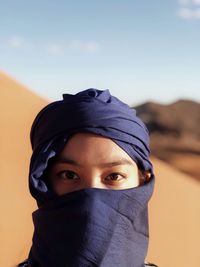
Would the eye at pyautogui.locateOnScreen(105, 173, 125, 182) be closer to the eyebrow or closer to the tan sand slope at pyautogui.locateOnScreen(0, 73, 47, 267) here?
the eyebrow

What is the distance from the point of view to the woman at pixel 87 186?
1.99 metres

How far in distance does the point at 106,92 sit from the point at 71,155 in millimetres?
354

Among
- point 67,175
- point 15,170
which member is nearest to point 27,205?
point 15,170

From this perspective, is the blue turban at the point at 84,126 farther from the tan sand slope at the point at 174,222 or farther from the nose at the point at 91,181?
the tan sand slope at the point at 174,222

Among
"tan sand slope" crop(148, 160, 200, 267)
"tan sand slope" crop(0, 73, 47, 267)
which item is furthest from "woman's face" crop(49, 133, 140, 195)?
"tan sand slope" crop(148, 160, 200, 267)

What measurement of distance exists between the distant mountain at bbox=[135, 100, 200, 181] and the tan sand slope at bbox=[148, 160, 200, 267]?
10.6 m

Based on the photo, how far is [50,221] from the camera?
Answer: 6.75 ft

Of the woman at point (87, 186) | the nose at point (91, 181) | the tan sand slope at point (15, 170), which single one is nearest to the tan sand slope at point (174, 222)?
the tan sand slope at point (15, 170)

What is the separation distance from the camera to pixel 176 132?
1324 inches

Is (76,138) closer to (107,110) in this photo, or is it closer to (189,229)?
(107,110)

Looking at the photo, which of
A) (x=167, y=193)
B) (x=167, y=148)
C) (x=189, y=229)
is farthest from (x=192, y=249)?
A: (x=167, y=148)

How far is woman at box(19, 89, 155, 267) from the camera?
6.54 feet

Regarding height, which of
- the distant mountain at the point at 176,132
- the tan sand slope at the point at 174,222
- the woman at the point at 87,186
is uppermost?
the distant mountain at the point at 176,132

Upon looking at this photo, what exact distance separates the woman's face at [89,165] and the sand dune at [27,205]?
2823mm
